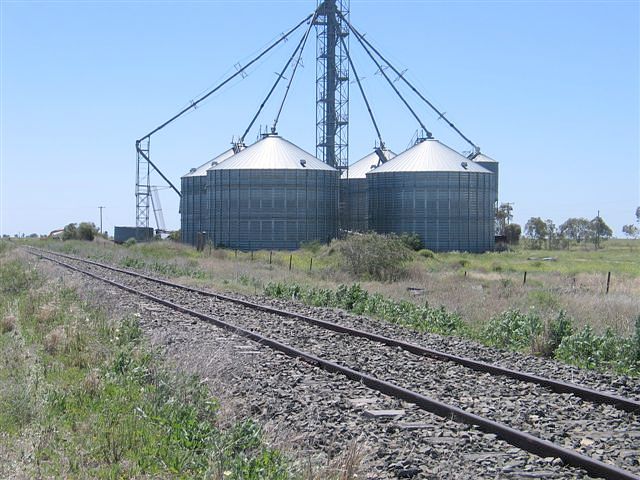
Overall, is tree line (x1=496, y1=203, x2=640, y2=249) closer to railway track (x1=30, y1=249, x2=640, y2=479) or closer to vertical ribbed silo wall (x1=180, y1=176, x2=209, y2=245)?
vertical ribbed silo wall (x1=180, y1=176, x2=209, y2=245)

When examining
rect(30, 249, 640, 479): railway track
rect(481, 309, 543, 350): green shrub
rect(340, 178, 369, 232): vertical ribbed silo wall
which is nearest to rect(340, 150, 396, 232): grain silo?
rect(340, 178, 369, 232): vertical ribbed silo wall

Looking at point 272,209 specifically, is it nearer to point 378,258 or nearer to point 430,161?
point 430,161

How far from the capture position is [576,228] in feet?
473

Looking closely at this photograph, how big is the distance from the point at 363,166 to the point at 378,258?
46033 mm

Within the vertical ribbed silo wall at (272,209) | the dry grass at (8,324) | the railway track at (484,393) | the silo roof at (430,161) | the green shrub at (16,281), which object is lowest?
the railway track at (484,393)

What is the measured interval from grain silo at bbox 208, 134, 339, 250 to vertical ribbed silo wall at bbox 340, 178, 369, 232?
11.3 ft

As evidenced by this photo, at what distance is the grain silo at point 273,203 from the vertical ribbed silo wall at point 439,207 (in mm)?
5272

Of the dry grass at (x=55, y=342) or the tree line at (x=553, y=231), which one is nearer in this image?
the dry grass at (x=55, y=342)

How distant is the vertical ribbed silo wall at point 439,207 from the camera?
222ft

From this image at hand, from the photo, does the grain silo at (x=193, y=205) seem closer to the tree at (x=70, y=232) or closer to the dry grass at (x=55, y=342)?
the tree at (x=70, y=232)

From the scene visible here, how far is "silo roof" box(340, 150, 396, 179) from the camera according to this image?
79062 mm

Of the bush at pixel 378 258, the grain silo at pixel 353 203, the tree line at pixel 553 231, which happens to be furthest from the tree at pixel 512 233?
the bush at pixel 378 258

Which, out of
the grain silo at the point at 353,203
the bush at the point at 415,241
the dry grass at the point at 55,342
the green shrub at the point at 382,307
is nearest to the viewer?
the dry grass at the point at 55,342

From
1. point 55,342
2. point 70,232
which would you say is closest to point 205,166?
point 70,232
